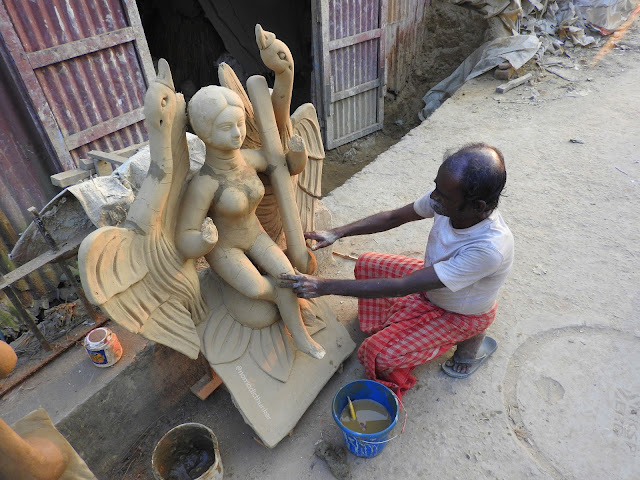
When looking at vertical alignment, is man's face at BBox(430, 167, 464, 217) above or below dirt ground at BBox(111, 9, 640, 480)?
above

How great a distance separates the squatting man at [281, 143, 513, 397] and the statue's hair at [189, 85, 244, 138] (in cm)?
80

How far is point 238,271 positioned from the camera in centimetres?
210

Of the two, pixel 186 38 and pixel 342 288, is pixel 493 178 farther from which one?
pixel 186 38

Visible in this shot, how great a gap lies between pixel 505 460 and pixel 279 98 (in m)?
2.07

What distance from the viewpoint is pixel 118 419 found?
2330 mm

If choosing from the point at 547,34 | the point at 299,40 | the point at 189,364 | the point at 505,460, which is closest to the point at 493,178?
the point at 505,460

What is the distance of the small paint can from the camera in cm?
223

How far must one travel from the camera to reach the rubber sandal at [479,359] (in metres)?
2.57

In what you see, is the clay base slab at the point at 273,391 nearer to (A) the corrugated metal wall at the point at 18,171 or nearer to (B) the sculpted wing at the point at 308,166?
(B) the sculpted wing at the point at 308,166

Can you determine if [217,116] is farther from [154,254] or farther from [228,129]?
[154,254]

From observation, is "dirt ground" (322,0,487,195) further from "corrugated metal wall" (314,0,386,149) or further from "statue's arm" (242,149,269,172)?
"statue's arm" (242,149,269,172)

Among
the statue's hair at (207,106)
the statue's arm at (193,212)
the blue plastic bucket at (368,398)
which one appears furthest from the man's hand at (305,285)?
the statue's hair at (207,106)

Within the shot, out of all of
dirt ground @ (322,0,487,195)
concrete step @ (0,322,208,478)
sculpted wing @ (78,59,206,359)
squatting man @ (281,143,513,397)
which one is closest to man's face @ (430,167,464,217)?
squatting man @ (281,143,513,397)

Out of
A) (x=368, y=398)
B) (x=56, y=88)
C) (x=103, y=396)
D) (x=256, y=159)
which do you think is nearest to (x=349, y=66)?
(x=56, y=88)
